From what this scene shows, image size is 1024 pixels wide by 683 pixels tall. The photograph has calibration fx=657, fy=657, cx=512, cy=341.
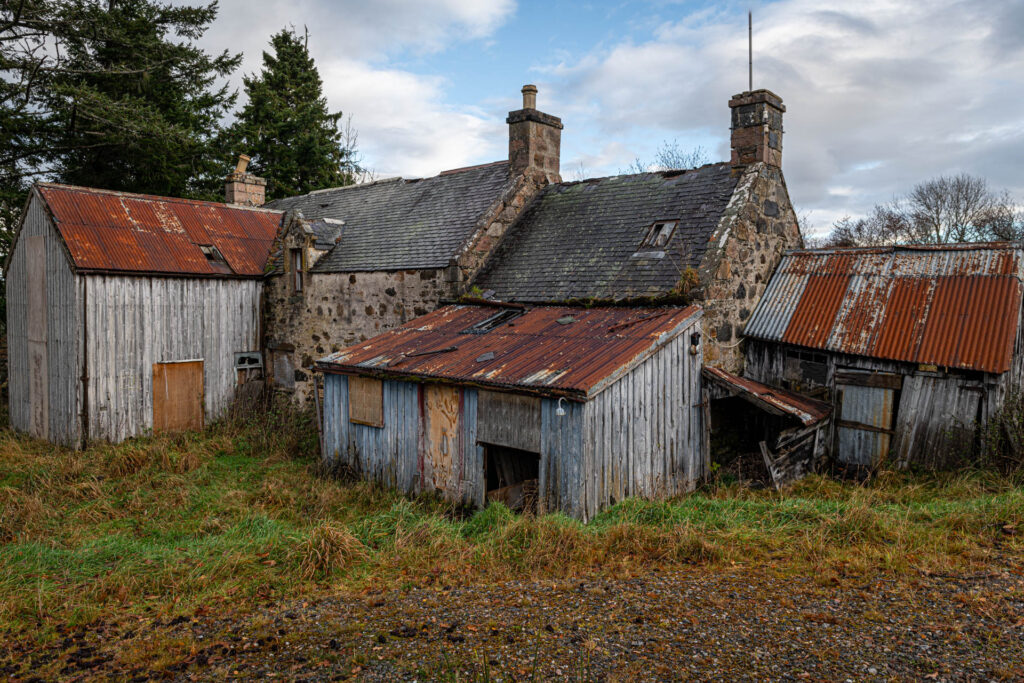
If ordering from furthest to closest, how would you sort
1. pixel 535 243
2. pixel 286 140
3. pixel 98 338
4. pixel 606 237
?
pixel 286 140
pixel 535 243
pixel 98 338
pixel 606 237

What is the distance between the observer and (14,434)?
15.6 metres

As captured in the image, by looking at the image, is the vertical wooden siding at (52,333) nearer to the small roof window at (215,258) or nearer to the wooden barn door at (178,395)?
the wooden barn door at (178,395)

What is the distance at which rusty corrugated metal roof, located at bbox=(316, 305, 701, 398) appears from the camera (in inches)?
374

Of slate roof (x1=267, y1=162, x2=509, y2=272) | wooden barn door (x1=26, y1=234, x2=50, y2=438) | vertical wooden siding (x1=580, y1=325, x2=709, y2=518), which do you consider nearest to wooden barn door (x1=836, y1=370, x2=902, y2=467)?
vertical wooden siding (x1=580, y1=325, x2=709, y2=518)

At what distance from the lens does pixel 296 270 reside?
56.4ft

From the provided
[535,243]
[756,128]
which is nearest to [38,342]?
[535,243]

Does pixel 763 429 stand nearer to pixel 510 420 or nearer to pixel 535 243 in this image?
pixel 510 420

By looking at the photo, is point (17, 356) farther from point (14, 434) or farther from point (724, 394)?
point (724, 394)

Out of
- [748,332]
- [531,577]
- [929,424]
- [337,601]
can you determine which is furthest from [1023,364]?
[337,601]

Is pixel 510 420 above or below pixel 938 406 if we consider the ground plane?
below

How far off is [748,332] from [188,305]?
42.1ft

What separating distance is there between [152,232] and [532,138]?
970 cm

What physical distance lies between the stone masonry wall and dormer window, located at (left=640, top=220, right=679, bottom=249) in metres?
1.04

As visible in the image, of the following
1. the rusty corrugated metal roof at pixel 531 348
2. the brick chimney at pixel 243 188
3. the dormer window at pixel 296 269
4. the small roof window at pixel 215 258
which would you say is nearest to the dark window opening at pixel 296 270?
the dormer window at pixel 296 269
